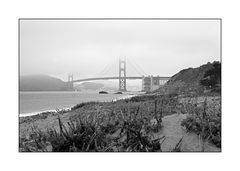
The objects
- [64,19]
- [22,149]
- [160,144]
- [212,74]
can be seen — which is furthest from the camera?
[212,74]

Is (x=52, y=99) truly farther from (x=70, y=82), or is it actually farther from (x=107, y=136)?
(x=107, y=136)

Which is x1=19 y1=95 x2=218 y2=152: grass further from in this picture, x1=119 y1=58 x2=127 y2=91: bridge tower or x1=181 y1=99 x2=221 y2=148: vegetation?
x1=119 y1=58 x2=127 y2=91: bridge tower

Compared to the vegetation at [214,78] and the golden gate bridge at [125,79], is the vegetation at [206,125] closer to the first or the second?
the vegetation at [214,78]

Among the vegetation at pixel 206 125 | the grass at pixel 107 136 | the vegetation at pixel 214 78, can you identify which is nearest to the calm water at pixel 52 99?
Result: the grass at pixel 107 136

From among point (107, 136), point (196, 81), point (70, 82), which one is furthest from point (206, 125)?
point (70, 82)

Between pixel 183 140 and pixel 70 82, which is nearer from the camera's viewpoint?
Answer: pixel 183 140

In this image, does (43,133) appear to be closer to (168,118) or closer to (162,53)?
(168,118)
